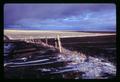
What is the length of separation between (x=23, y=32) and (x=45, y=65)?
331 mm

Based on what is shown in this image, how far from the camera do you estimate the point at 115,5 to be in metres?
2.61

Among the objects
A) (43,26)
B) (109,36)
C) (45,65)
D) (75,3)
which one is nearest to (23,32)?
(43,26)

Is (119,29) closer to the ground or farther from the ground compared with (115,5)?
closer to the ground

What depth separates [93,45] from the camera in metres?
2.63

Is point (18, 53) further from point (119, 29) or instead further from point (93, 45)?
point (119, 29)

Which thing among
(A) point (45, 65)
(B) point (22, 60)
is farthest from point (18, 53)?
(A) point (45, 65)

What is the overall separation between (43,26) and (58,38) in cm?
16

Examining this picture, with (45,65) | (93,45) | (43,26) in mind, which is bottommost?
(45,65)

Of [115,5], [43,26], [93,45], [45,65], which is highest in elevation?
[115,5]

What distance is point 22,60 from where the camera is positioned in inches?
103

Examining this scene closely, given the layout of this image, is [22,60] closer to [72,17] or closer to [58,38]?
[58,38]

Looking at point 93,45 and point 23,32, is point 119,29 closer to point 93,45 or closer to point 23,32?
point 93,45

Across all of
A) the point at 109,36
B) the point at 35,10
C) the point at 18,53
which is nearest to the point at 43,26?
the point at 35,10

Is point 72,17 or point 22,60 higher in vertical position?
point 72,17
